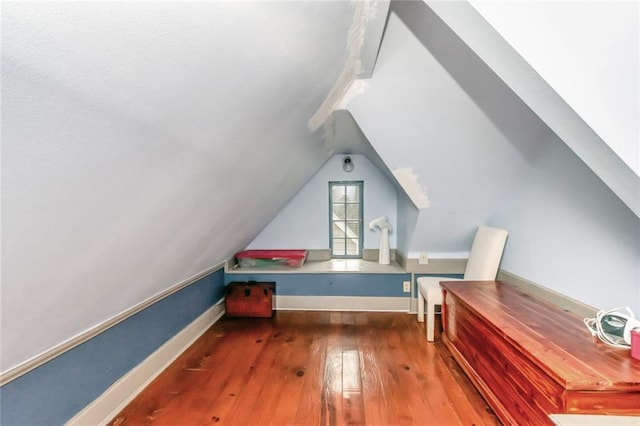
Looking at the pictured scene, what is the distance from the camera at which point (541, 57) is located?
3.13 feet

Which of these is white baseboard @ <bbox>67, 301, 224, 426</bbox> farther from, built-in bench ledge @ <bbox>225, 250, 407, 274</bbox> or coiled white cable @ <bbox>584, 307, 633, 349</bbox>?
coiled white cable @ <bbox>584, 307, 633, 349</bbox>

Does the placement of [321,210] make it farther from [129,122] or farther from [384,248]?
[129,122]

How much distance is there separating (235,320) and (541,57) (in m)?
3.11

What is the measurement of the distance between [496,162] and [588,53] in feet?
4.07

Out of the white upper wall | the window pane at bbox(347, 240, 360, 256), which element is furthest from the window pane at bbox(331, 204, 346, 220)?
the white upper wall

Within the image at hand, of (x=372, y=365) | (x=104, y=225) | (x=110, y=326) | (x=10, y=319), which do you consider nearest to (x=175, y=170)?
(x=104, y=225)

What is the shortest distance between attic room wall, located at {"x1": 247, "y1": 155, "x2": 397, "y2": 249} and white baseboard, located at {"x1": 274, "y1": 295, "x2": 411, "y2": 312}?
0.66m

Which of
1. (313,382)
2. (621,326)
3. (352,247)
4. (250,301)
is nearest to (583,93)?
(621,326)

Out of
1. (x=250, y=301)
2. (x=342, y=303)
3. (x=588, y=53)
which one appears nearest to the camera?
(x=588, y=53)

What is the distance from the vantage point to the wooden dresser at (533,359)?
3.38 ft

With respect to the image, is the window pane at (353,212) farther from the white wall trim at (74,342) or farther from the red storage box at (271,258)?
the white wall trim at (74,342)

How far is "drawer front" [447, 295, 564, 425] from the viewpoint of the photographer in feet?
3.82

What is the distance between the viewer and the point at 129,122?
722 millimetres

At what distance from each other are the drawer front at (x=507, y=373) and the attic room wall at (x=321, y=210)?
1.63 meters
